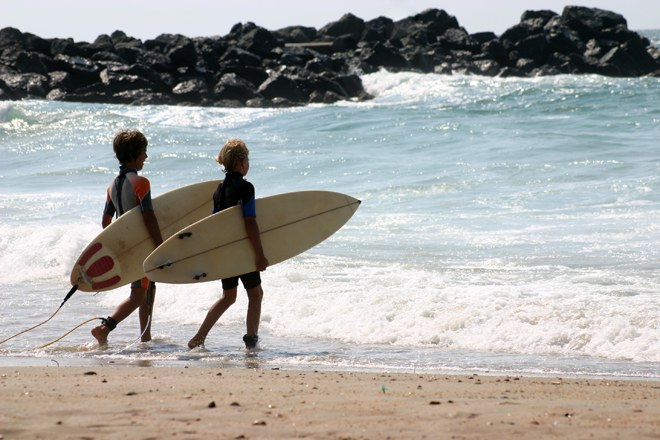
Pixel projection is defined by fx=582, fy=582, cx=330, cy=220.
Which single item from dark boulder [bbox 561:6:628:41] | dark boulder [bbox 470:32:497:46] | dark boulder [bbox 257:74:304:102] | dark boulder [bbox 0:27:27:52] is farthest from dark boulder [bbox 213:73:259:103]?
dark boulder [bbox 561:6:628:41]

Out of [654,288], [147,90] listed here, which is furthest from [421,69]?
[654,288]

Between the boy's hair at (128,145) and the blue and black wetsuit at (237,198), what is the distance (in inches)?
22.4

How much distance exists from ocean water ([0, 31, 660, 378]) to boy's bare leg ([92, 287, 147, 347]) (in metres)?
0.13

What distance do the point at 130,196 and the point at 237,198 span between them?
0.70 m

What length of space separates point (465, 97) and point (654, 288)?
22526 mm

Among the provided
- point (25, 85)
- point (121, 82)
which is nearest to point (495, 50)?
point (121, 82)

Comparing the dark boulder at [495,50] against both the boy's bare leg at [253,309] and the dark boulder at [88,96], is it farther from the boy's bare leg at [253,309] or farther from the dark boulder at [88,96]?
the boy's bare leg at [253,309]

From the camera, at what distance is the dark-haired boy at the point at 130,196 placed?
364 centimetres

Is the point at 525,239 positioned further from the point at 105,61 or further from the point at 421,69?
the point at 421,69

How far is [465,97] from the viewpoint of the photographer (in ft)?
86.2

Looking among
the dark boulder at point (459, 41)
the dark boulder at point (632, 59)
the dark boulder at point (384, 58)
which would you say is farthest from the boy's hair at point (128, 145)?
the dark boulder at point (459, 41)

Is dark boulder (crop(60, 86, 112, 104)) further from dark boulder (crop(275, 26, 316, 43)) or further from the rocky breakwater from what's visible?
dark boulder (crop(275, 26, 316, 43))

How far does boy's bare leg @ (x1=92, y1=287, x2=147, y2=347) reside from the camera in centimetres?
373

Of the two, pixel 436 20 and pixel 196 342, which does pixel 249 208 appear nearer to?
pixel 196 342
